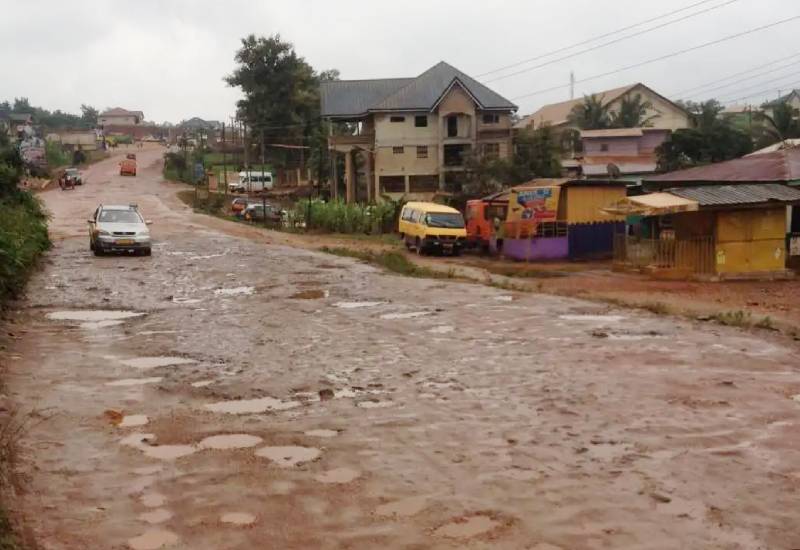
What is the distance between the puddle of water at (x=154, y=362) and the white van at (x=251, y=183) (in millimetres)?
47350

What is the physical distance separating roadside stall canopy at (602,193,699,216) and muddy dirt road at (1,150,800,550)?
21.6 ft

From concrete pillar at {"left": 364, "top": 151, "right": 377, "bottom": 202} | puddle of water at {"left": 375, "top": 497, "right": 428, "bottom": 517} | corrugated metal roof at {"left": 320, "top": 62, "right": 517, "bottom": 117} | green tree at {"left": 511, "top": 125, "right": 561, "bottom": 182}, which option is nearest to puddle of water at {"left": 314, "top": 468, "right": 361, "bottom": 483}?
puddle of water at {"left": 375, "top": 497, "right": 428, "bottom": 517}

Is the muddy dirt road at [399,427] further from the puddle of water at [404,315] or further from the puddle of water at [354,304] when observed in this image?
the puddle of water at [354,304]

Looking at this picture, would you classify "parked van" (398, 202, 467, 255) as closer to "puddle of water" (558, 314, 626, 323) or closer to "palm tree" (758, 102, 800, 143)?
"puddle of water" (558, 314, 626, 323)

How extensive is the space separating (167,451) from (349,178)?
4669 centimetres

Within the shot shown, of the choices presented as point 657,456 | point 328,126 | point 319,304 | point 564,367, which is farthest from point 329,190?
point 657,456

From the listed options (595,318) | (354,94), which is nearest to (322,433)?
(595,318)

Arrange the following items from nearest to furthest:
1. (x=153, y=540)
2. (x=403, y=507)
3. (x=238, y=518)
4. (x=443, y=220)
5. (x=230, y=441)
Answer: (x=153, y=540) → (x=238, y=518) → (x=403, y=507) → (x=230, y=441) → (x=443, y=220)

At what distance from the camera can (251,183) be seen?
5919 centimetres

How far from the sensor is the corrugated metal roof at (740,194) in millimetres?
22142

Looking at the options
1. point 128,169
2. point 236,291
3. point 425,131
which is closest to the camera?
point 236,291

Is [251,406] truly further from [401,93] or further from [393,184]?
[401,93]

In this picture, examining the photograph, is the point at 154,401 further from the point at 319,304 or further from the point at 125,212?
the point at 125,212

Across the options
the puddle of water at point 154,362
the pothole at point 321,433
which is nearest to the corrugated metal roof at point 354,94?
the puddle of water at point 154,362
